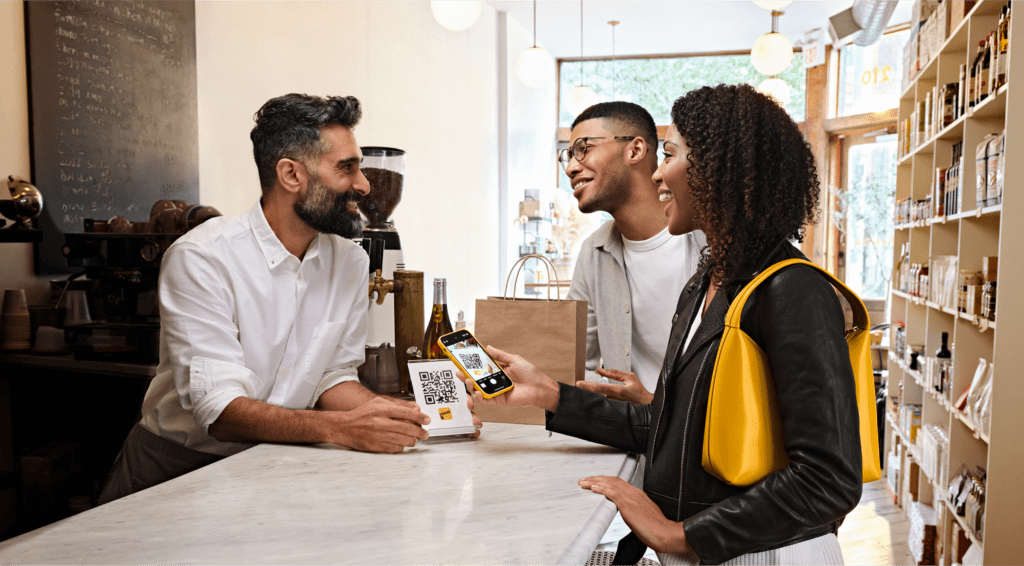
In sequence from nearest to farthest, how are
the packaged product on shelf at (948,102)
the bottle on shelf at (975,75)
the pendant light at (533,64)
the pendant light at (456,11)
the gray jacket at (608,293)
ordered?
the gray jacket at (608,293)
the bottle on shelf at (975,75)
the packaged product on shelf at (948,102)
the pendant light at (456,11)
the pendant light at (533,64)

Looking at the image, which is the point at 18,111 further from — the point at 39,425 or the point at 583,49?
the point at 583,49

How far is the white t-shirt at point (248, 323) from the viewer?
1.58 m

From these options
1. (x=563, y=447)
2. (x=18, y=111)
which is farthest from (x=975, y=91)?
(x=18, y=111)

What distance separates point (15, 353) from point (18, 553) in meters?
1.87

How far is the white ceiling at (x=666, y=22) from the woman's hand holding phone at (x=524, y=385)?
648cm

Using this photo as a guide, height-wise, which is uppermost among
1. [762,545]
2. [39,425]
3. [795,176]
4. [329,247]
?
[795,176]

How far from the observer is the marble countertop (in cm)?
92

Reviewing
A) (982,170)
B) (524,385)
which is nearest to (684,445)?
(524,385)

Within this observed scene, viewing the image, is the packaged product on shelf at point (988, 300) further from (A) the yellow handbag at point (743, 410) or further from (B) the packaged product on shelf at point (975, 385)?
(A) the yellow handbag at point (743, 410)

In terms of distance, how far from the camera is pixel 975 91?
2.73m

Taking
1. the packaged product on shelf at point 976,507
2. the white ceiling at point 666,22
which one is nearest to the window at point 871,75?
the white ceiling at point 666,22

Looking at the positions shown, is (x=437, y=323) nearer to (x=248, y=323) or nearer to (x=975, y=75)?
(x=248, y=323)

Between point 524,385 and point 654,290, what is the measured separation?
764 mm

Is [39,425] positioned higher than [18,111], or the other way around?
[18,111]
